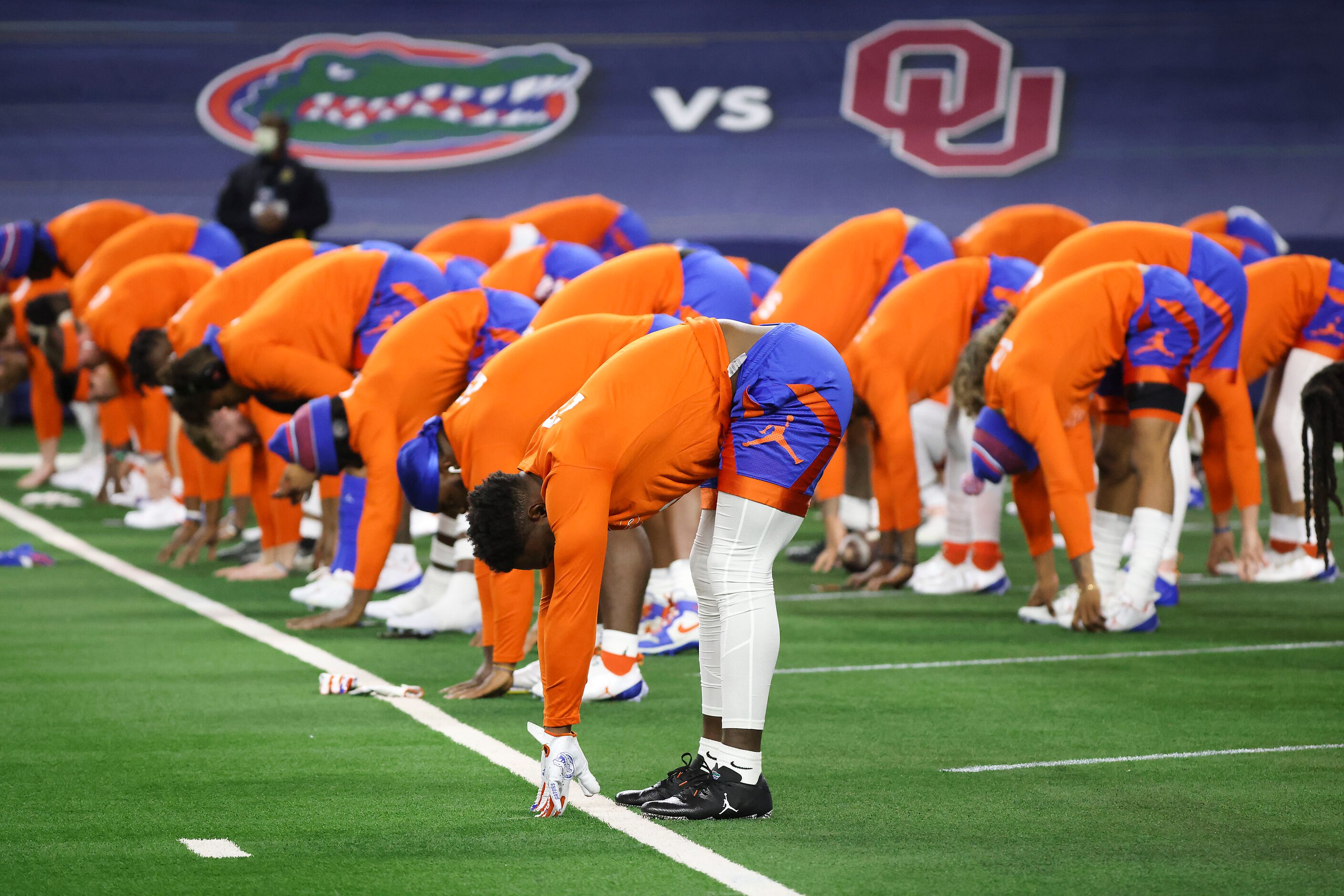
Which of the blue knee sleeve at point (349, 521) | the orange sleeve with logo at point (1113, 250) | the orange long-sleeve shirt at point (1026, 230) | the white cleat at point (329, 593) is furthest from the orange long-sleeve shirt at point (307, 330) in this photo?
the orange long-sleeve shirt at point (1026, 230)

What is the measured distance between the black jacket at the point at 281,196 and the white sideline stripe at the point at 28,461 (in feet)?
8.63

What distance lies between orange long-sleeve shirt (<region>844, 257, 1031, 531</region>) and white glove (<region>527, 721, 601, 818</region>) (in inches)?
176

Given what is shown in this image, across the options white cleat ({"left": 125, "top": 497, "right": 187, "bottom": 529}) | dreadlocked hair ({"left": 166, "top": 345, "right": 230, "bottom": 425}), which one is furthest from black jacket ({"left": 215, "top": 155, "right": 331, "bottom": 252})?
dreadlocked hair ({"left": 166, "top": 345, "right": 230, "bottom": 425})

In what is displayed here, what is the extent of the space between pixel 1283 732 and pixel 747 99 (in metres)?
14.4

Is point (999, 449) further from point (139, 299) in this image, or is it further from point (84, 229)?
point (84, 229)

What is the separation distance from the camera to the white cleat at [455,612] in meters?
7.98

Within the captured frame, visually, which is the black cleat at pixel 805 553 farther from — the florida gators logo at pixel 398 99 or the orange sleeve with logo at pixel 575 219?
the florida gators logo at pixel 398 99

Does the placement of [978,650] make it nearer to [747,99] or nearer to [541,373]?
[541,373]

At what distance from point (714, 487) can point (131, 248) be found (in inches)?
370

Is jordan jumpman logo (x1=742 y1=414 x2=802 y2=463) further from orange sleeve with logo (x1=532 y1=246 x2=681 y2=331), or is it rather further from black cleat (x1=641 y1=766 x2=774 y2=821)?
orange sleeve with logo (x1=532 y1=246 x2=681 y2=331)

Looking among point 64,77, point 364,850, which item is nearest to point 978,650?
point 364,850

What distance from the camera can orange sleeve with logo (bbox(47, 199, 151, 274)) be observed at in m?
14.7

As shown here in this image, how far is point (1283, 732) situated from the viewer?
5.89 metres

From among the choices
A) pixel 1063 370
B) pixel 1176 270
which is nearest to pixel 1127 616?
pixel 1063 370
